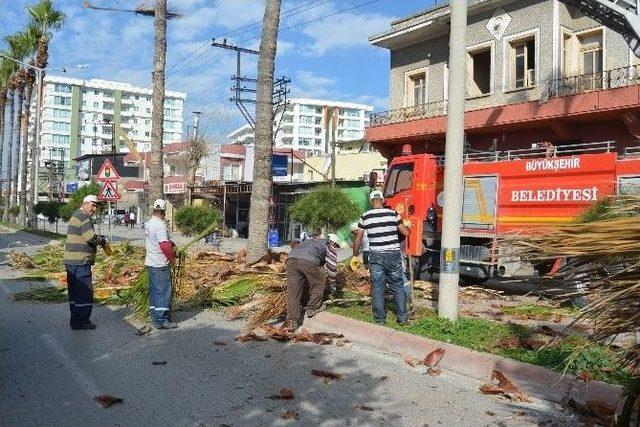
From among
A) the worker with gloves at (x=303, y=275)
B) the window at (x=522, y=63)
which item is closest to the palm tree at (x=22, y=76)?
the window at (x=522, y=63)

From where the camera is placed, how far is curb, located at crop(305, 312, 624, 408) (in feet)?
18.2

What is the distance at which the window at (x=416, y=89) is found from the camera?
2623 cm

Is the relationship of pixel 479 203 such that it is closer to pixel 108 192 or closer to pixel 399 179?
pixel 399 179

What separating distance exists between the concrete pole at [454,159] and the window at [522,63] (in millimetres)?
14700

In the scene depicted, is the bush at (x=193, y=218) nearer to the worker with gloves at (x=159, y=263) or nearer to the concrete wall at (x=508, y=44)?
the concrete wall at (x=508, y=44)

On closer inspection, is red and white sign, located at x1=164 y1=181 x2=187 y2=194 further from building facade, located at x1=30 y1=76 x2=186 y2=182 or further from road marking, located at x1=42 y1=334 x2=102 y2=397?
building facade, located at x1=30 y1=76 x2=186 y2=182

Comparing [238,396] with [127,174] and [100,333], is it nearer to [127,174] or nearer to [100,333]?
[100,333]

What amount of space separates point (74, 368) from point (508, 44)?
19.8 metres

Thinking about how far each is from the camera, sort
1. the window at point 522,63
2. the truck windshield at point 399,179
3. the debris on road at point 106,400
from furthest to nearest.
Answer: the window at point 522,63 < the truck windshield at point 399,179 < the debris on road at point 106,400

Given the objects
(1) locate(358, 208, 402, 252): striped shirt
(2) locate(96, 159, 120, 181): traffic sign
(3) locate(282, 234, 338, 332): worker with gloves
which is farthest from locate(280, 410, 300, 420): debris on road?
(2) locate(96, 159, 120, 181): traffic sign

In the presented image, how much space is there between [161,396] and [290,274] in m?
3.27

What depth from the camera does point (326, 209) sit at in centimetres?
2522

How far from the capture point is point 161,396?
18.7 ft

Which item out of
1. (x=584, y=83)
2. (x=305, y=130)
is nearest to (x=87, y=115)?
(x=305, y=130)
